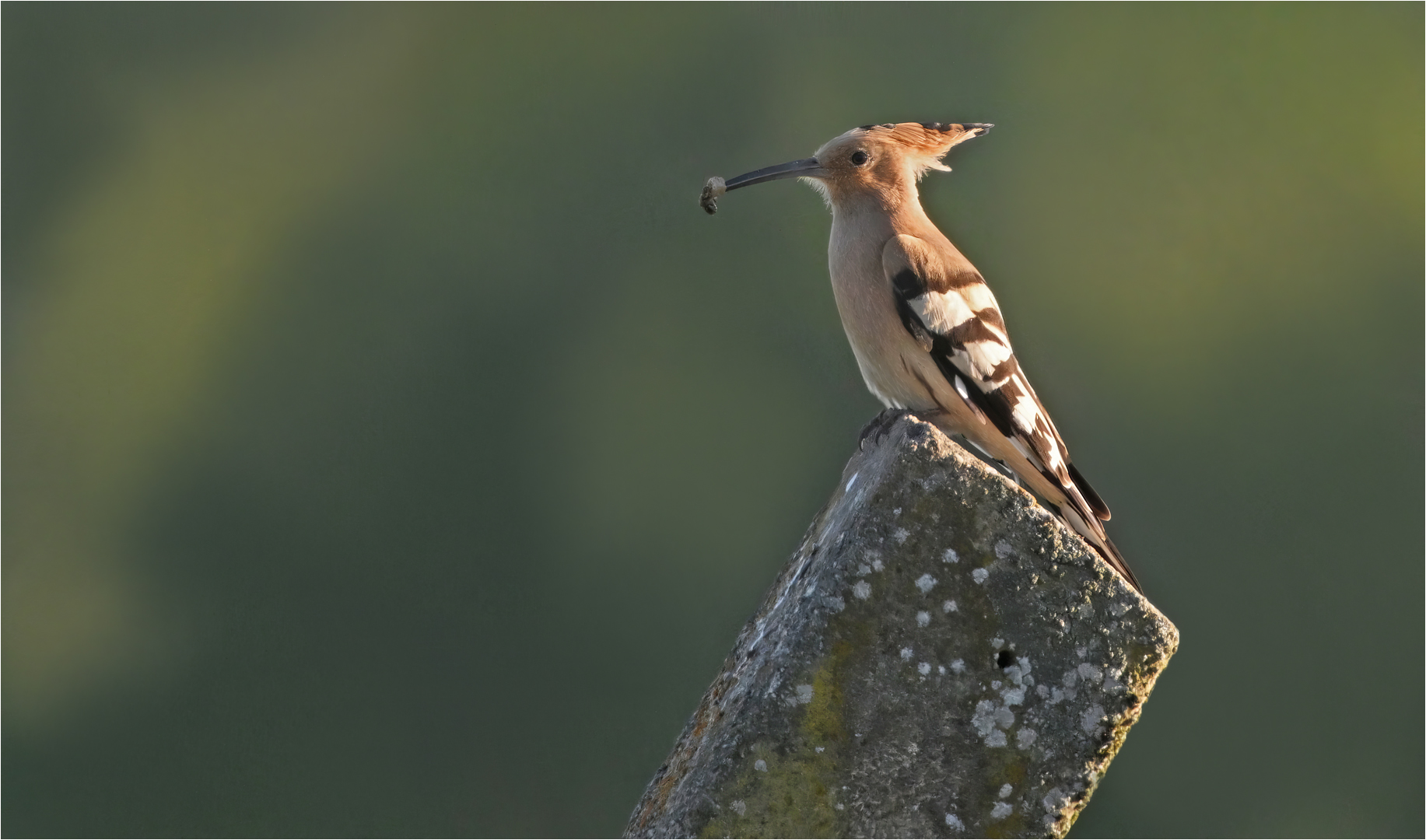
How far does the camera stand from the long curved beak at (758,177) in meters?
5.35

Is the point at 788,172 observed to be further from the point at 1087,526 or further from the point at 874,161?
the point at 1087,526

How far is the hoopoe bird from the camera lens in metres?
4.64

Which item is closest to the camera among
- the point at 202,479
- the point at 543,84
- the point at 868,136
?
the point at 868,136

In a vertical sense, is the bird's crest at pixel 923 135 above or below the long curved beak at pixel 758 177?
above

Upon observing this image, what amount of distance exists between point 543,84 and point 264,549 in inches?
537

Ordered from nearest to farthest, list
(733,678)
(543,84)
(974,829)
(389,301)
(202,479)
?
(974,829) < (733,678) < (202,479) < (389,301) < (543,84)

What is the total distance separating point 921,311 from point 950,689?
7.54 ft

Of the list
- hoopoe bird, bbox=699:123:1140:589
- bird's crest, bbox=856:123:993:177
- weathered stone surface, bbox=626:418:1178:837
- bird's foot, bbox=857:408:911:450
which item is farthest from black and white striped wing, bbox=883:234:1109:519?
weathered stone surface, bbox=626:418:1178:837

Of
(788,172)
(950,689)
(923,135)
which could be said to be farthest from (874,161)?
(950,689)

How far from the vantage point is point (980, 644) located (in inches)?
108

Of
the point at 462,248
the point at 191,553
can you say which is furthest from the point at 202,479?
the point at 462,248

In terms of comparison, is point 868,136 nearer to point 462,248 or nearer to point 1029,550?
point 1029,550

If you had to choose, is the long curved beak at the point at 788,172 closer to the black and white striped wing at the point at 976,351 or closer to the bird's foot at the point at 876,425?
the black and white striped wing at the point at 976,351

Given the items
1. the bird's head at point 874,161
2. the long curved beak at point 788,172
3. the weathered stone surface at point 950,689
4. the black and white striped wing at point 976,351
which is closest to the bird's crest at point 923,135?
the bird's head at point 874,161
